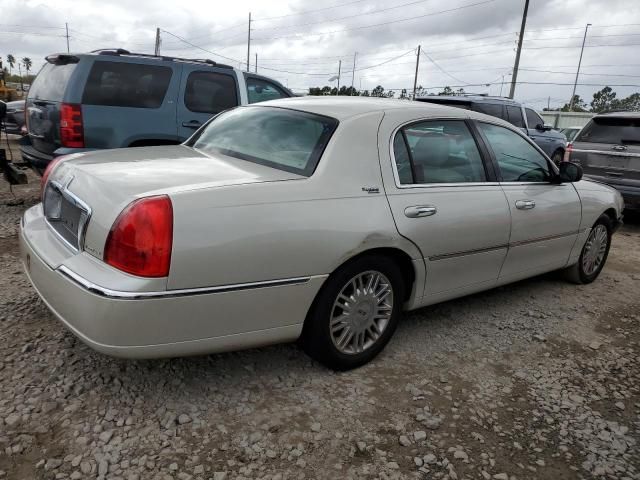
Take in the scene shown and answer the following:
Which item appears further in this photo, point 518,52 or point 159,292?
point 518,52

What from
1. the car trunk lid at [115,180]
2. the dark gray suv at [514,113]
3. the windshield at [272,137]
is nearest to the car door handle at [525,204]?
the windshield at [272,137]

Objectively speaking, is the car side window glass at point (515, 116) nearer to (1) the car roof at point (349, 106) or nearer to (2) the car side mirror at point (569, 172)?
(2) the car side mirror at point (569, 172)

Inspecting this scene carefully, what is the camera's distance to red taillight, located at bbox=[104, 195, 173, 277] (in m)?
2.19

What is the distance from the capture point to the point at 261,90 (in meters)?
7.05

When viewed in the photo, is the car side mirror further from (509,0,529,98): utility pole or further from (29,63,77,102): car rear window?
(509,0,529,98): utility pole

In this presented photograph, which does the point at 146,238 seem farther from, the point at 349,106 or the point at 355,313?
the point at 349,106

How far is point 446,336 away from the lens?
359 centimetres

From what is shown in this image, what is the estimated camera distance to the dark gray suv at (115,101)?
5309mm

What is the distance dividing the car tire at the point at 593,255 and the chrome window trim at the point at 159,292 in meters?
3.33

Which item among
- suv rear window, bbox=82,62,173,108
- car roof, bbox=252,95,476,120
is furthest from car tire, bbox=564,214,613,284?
suv rear window, bbox=82,62,173,108

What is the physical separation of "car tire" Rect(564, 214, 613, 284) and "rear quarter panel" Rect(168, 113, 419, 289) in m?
2.51

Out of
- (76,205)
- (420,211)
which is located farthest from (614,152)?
(76,205)

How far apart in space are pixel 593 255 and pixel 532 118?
27.7 ft

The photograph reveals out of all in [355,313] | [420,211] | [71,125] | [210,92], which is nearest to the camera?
[355,313]
